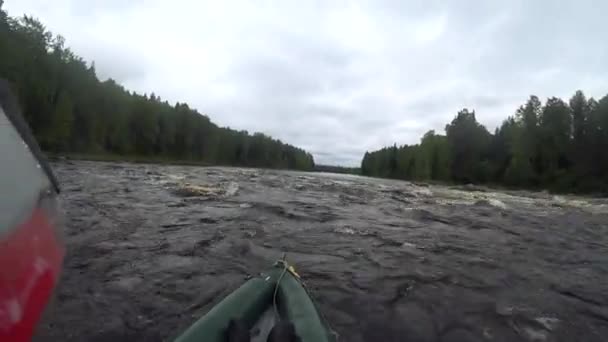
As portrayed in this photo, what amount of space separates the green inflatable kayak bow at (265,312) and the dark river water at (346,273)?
867 millimetres

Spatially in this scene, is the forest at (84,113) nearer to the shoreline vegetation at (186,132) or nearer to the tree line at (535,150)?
the shoreline vegetation at (186,132)

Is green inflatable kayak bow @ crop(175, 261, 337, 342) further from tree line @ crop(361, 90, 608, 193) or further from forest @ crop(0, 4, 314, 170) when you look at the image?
tree line @ crop(361, 90, 608, 193)

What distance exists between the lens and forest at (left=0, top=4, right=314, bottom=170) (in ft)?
124

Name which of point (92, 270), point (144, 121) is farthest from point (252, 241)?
point (144, 121)

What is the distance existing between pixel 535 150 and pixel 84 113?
247 ft

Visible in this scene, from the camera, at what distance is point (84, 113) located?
5109cm

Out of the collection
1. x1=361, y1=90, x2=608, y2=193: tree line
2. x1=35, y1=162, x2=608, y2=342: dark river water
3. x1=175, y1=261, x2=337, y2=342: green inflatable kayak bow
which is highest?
x1=361, y1=90, x2=608, y2=193: tree line

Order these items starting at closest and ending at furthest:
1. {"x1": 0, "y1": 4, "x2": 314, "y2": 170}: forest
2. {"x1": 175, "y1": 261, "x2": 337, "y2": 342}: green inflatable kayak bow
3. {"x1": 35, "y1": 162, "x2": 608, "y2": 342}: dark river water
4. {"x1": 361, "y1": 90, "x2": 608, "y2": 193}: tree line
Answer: {"x1": 175, "y1": 261, "x2": 337, "y2": 342}: green inflatable kayak bow, {"x1": 35, "y1": 162, "x2": 608, "y2": 342}: dark river water, {"x1": 0, "y1": 4, "x2": 314, "y2": 170}: forest, {"x1": 361, "y1": 90, "x2": 608, "y2": 193}: tree line

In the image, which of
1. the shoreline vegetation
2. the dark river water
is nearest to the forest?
the shoreline vegetation

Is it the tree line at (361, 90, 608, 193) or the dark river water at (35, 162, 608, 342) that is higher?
the tree line at (361, 90, 608, 193)

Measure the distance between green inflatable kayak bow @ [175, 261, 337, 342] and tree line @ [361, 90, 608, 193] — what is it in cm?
5301

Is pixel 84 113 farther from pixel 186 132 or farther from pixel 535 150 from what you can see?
pixel 535 150

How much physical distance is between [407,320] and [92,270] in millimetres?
5044

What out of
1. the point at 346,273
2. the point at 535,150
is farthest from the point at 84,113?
the point at 535,150
